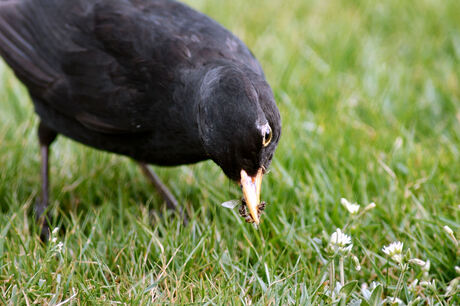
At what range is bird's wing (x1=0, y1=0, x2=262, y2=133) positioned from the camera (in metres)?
3.67

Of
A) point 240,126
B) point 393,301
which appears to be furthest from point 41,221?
point 393,301

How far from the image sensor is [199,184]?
430 cm

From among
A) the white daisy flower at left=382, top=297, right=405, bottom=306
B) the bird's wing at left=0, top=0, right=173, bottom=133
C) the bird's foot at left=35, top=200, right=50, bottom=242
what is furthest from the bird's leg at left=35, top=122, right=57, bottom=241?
the white daisy flower at left=382, top=297, right=405, bottom=306

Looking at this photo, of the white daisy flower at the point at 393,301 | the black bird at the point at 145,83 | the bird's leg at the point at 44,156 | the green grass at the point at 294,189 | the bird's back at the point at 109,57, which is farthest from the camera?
the bird's leg at the point at 44,156

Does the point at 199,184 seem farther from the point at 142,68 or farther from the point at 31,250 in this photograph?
the point at 31,250

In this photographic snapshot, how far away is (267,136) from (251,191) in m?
0.27

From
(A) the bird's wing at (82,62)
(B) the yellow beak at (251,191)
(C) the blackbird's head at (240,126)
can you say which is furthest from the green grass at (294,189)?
(A) the bird's wing at (82,62)

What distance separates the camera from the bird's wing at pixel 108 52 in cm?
367

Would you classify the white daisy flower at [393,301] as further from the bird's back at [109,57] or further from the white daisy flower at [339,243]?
the bird's back at [109,57]

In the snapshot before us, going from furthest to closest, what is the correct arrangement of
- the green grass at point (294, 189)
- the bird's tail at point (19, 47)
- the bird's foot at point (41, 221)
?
the bird's tail at point (19, 47)
the bird's foot at point (41, 221)
the green grass at point (294, 189)

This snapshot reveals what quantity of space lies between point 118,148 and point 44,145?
74 centimetres

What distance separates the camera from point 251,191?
3.04 metres

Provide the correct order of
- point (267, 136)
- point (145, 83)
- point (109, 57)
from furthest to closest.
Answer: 1. point (109, 57)
2. point (145, 83)
3. point (267, 136)

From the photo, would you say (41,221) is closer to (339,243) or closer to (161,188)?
(161,188)
